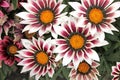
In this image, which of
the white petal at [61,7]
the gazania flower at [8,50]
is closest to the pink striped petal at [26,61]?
the gazania flower at [8,50]

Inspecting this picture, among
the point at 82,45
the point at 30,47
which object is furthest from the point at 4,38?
the point at 82,45

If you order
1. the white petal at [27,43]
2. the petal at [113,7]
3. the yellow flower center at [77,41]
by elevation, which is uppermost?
the petal at [113,7]

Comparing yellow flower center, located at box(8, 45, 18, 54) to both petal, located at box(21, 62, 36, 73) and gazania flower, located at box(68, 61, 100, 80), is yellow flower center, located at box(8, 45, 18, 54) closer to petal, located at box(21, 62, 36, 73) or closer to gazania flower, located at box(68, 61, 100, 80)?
petal, located at box(21, 62, 36, 73)

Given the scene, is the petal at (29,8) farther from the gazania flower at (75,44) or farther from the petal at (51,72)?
the petal at (51,72)

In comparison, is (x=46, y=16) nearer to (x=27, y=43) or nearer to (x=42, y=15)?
(x=42, y=15)

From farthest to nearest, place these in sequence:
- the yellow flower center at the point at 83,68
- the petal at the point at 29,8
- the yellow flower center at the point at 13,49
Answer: the yellow flower center at the point at 13,49 → the yellow flower center at the point at 83,68 → the petal at the point at 29,8

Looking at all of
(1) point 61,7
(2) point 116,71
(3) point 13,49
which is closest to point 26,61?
(3) point 13,49

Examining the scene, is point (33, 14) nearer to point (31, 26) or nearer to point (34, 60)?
point (31, 26)

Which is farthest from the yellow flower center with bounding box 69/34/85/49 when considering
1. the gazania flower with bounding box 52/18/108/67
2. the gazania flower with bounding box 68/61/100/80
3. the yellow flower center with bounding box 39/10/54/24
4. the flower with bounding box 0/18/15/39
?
the flower with bounding box 0/18/15/39
